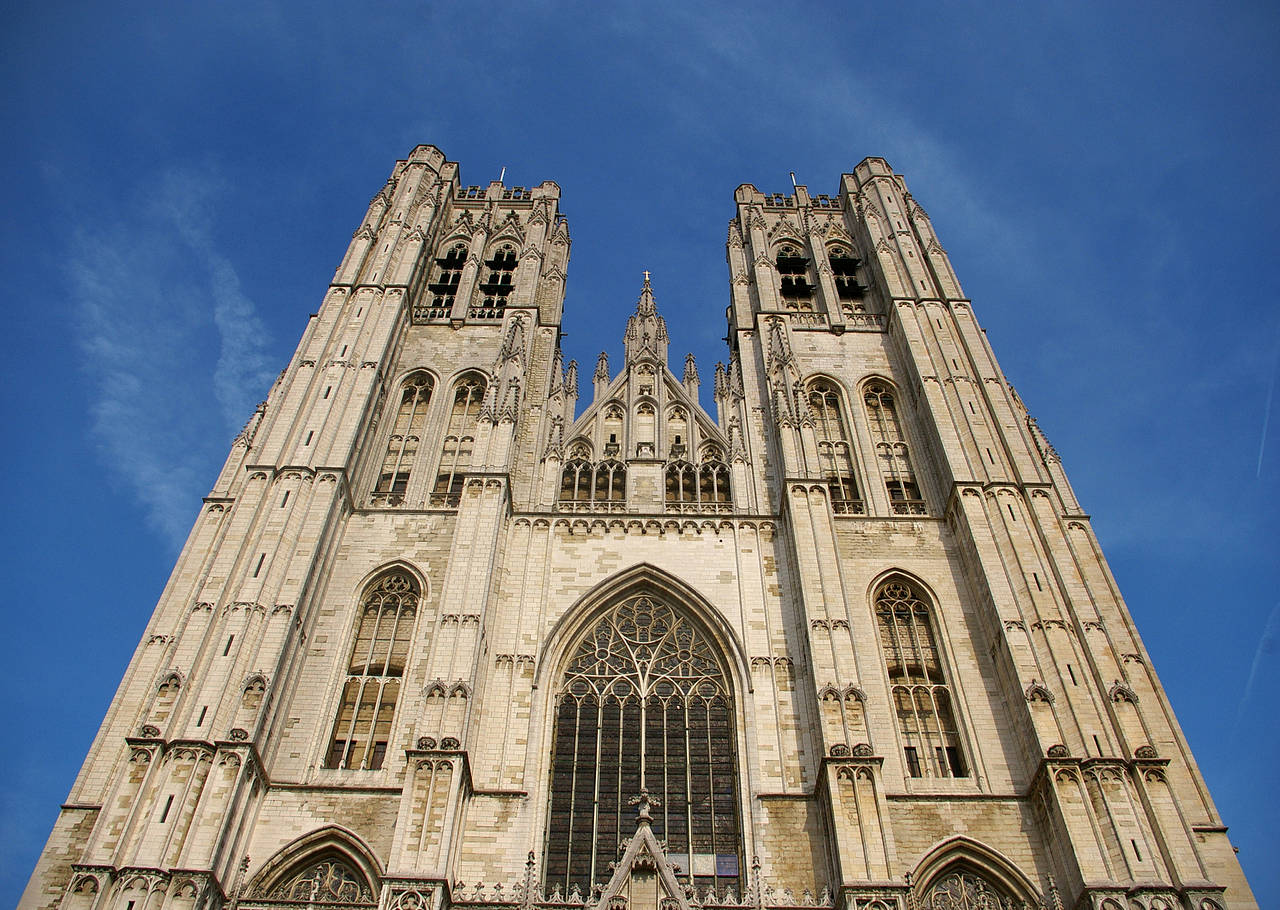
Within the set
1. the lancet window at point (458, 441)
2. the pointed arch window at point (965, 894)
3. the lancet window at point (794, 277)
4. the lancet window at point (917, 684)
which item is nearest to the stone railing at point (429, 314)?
the lancet window at point (458, 441)

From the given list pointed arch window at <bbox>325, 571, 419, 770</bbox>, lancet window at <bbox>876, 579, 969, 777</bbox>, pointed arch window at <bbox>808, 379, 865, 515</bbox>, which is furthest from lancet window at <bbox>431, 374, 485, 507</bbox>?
lancet window at <bbox>876, 579, 969, 777</bbox>

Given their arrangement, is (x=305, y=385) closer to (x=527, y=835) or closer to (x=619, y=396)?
(x=619, y=396)

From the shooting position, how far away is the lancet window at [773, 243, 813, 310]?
3162 cm

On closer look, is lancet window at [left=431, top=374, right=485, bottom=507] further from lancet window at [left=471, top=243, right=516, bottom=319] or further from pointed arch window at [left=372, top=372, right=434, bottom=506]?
lancet window at [left=471, top=243, right=516, bottom=319]

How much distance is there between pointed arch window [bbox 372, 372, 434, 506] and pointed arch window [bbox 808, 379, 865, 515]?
9.68 meters

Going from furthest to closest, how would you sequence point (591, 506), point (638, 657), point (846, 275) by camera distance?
1. point (846, 275)
2. point (591, 506)
3. point (638, 657)

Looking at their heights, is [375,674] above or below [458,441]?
below

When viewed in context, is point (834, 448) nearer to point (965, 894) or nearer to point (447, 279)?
point (965, 894)

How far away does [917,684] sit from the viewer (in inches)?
789

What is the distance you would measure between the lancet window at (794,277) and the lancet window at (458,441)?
32.4 ft

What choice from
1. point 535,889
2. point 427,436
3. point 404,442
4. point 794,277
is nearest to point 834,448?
point 794,277

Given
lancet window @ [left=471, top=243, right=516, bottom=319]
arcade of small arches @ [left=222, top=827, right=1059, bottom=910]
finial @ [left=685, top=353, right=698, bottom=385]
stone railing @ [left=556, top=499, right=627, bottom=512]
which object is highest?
lancet window @ [left=471, top=243, right=516, bottom=319]

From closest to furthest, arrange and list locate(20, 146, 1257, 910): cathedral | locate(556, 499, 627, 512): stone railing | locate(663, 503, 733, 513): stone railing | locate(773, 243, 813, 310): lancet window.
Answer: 1. locate(20, 146, 1257, 910): cathedral
2. locate(556, 499, 627, 512): stone railing
3. locate(663, 503, 733, 513): stone railing
4. locate(773, 243, 813, 310): lancet window

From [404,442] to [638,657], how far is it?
8.67m
